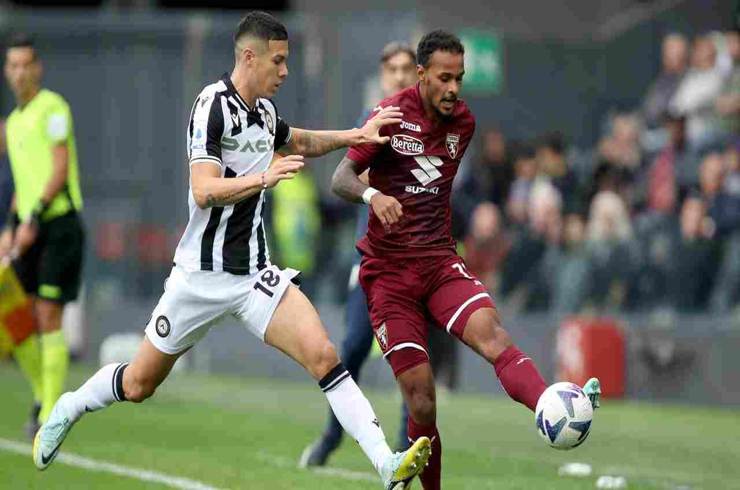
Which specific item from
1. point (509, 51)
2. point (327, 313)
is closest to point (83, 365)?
point (327, 313)

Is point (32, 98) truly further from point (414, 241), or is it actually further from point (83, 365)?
point (83, 365)

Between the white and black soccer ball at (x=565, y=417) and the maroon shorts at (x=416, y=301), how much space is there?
0.75 m

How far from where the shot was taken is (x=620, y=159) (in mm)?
19031

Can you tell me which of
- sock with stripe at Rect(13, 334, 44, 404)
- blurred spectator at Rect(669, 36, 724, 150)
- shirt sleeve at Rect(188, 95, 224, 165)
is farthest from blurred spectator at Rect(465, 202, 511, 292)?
shirt sleeve at Rect(188, 95, 224, 165)

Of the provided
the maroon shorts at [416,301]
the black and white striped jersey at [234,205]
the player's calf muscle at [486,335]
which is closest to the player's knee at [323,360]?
the maroon shorts at [416,301]

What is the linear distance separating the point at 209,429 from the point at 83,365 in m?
8.21

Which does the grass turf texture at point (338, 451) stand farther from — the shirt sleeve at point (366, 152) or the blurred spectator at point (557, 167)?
the blurred spectator at point (557, 167)

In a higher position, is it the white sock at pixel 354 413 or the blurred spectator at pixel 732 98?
the white sock at pixel 354 413

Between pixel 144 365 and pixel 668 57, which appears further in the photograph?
pixel 668 57

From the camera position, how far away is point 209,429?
43.5 ft

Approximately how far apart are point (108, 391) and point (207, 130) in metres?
1.64

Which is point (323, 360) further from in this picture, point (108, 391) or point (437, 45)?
point (437, 45)

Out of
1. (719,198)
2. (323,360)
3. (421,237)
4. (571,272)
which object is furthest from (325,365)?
(571,272)

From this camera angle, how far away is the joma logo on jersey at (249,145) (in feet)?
27.7
